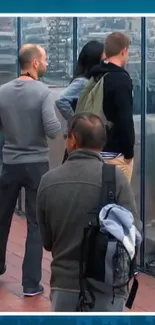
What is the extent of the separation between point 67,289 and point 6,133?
6.73 ft

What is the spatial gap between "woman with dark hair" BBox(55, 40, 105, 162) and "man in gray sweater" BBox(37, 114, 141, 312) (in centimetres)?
183

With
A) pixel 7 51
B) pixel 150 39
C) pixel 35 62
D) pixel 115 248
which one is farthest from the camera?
pixel 7 51

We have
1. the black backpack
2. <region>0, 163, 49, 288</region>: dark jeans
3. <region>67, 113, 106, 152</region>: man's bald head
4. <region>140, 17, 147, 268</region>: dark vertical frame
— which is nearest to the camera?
the black backpack

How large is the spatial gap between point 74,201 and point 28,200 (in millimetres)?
1991

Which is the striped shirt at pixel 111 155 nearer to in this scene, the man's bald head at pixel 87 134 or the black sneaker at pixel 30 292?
Answer: the black sneaker at pixel 30 292

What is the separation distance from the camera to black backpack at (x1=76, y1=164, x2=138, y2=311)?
3752 mm

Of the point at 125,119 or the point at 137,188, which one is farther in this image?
the point at 137,188

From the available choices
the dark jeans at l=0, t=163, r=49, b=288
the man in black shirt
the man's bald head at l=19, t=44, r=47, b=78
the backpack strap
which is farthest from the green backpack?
the backpack strap

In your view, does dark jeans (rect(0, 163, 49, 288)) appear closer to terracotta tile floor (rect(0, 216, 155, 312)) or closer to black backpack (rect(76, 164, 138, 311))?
terracotta tile floor (rect(0, 216, 155, 312))

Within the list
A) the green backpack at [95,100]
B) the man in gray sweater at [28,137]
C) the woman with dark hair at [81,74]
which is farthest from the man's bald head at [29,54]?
the green backpack at [95,100]

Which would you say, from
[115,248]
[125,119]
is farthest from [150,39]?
[115,248]

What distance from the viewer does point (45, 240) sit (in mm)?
3996

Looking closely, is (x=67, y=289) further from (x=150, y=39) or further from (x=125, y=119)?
(x=150, y=39)

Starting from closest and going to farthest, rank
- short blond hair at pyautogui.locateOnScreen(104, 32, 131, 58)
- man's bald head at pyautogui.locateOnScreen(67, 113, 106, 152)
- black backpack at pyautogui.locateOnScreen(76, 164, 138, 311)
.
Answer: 1. black backpack at pyautogui.locateOnScreen(76, 164, 138, 311)
2. man's bald head at pyautogui.locateOnScreen(67, 113, 106, 152)
3. short blond hair at pyautogui.locateOnScreen(104, 32, 131, 58)
